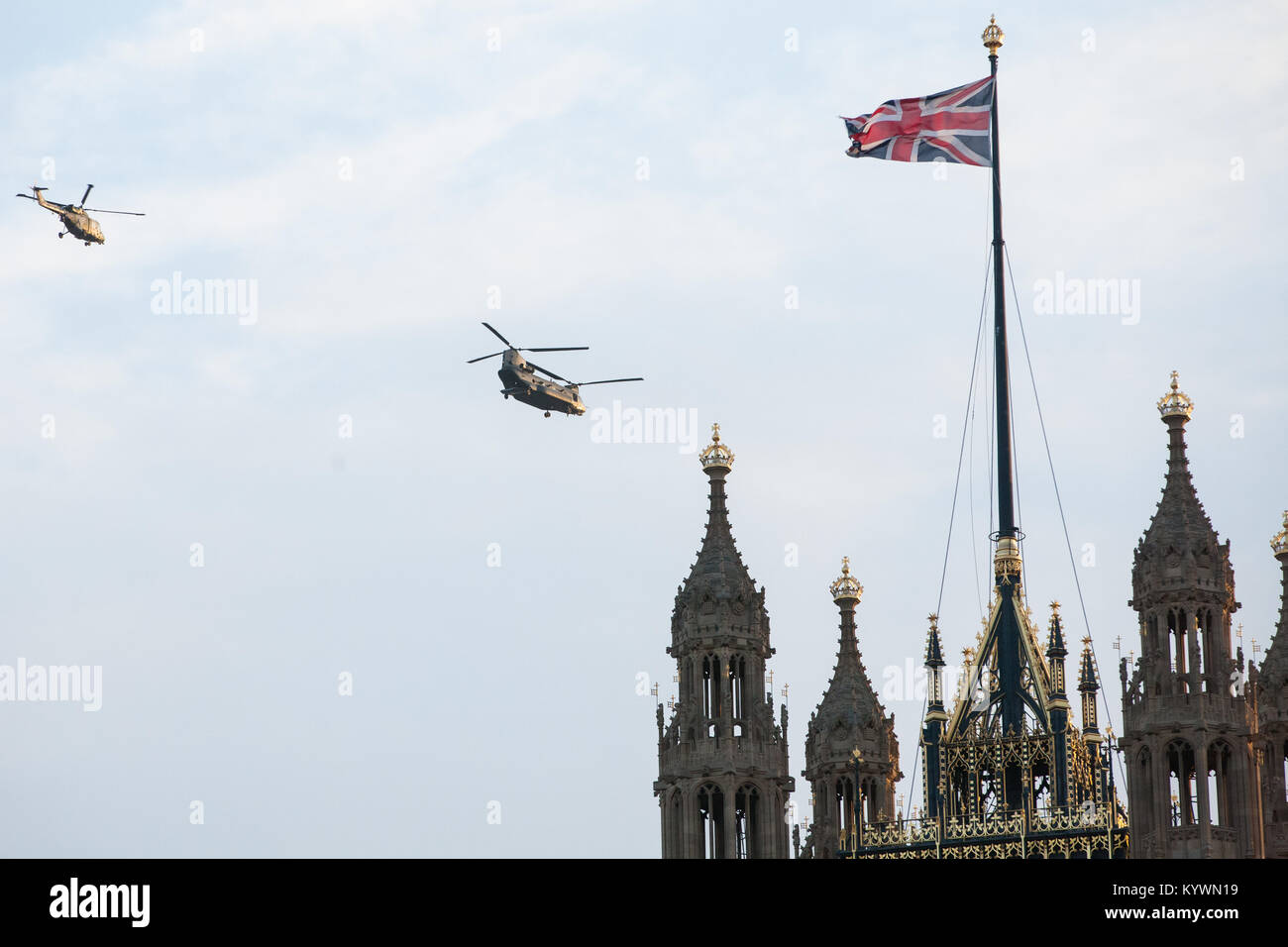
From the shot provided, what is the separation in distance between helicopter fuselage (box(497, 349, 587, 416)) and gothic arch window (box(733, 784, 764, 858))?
3116cm

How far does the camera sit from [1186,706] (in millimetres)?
109812

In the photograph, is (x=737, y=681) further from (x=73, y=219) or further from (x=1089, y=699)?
(x=73, y=219)

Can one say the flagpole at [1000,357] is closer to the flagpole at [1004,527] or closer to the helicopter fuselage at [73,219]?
the flagpole at [1004,527]

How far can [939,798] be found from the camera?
363 ft

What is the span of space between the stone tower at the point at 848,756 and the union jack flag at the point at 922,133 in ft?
53.9

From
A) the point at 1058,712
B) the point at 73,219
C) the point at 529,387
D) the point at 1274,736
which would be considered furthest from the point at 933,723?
the point at 73,219

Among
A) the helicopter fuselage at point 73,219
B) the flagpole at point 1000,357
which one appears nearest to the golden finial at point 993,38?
the flagpole at point 1000,357

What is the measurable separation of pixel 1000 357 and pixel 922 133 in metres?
9.00

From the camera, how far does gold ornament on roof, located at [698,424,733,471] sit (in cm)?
12362

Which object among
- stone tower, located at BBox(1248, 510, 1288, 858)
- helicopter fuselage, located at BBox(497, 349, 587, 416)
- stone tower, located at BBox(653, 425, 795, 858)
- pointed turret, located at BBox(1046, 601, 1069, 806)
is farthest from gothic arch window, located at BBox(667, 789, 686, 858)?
helicopter fuselage, located at BBox(497, 349, 587, 416)

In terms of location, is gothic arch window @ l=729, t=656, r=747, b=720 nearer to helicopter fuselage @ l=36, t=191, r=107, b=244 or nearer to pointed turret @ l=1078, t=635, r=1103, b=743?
pointed turret @ l=1078, t=635, r=1103, b=743
